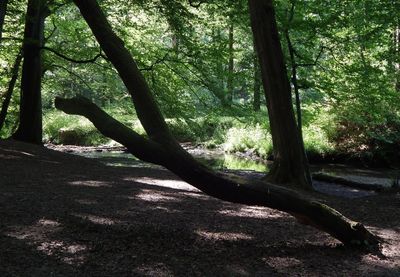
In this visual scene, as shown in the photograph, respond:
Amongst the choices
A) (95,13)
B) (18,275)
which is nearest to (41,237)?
(18,275)

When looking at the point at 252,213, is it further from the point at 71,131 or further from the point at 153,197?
the point at 71,131

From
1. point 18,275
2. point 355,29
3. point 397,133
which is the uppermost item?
point 355,29

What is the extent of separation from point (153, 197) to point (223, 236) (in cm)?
217

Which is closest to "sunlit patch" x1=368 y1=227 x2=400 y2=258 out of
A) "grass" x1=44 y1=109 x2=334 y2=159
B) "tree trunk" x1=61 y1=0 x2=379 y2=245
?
"tree trunk" x1=61 y1=0 x2=379 y2=245

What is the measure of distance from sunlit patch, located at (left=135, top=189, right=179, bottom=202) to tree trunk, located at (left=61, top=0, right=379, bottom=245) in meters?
2.29

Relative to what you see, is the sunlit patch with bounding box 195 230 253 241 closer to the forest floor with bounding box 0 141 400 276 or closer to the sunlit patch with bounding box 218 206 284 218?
the forest floor with bounding box 0 141 400 276

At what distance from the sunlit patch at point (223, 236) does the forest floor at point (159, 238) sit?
11 mm

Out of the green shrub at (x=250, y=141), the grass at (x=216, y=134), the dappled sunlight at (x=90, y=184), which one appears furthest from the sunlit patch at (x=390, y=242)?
the green shrub at (x=250, y=141)

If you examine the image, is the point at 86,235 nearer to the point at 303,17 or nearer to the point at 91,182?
the point at 91,182

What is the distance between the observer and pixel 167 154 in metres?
4.20

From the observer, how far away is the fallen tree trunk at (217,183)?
13.8 ft

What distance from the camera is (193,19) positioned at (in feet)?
38.3

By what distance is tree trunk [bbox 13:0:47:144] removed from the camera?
1366cm

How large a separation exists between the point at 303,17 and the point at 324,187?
14.3 feet
